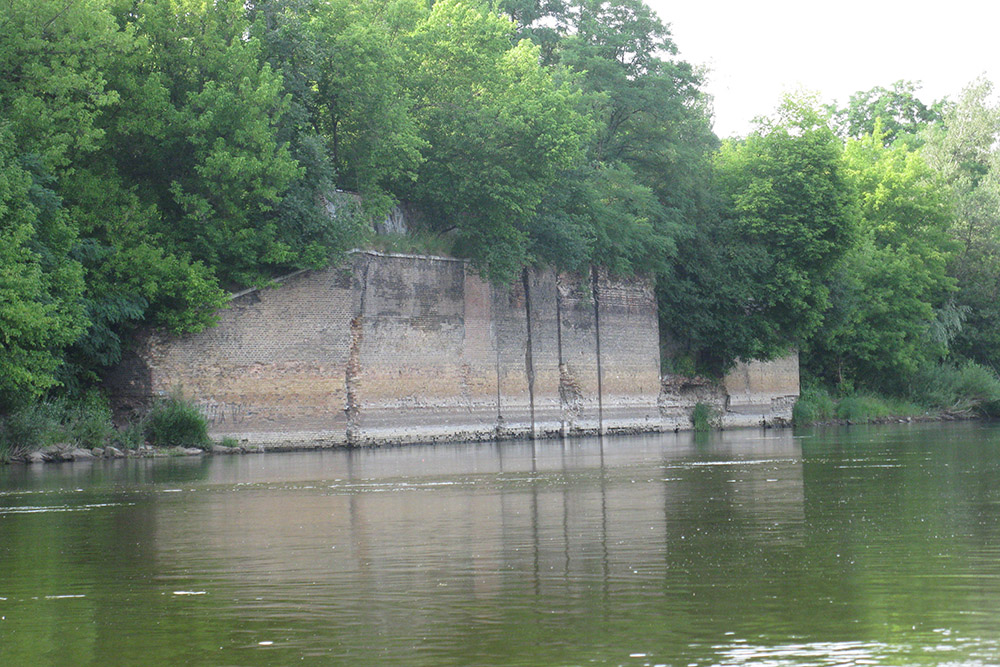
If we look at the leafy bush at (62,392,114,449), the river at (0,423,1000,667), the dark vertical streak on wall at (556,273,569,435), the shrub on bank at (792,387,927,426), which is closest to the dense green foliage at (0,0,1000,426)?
the leafy bush at (62,392,114,449)

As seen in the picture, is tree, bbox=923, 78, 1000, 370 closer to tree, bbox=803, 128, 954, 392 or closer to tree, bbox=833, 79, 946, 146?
tree, bbox=803, 128, 954, 392

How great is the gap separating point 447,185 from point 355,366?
22.8 ft

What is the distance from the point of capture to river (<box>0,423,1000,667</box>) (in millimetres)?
A: 6996

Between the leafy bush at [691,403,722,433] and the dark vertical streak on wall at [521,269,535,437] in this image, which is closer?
the dark vertical streak on wall at [521,269,535,437]

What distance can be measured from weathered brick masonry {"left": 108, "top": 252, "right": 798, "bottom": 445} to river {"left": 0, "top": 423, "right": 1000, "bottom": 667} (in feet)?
49.1

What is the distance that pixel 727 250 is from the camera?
170ft

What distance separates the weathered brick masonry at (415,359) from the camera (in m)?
34.7

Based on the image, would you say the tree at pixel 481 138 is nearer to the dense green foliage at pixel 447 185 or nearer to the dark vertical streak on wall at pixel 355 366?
the dense green foliage at pixel 447 185

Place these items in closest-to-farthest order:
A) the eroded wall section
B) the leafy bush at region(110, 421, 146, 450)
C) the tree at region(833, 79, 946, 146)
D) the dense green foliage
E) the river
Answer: the river
the dense green foliage
the leafy bush at region(110, 421, 146, 450)
the eroded wall section
the tree at region(833, 79, 946, 146)

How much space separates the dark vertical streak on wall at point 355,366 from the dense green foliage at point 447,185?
1675mm

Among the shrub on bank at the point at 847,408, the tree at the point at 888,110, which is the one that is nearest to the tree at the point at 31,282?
the shrub on bank at the point at 847,408

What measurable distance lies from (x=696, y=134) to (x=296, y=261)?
22690 millimetres

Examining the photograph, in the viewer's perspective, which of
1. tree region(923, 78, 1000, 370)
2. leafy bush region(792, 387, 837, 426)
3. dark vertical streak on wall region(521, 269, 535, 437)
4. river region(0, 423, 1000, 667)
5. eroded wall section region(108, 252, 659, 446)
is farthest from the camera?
tree region(923, 78, 1000, 370)

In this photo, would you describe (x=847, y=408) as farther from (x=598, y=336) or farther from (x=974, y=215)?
(x=598, y=336)
